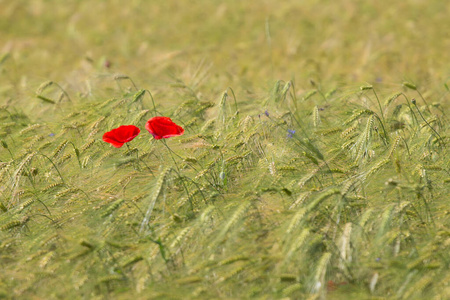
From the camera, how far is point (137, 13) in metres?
8.17

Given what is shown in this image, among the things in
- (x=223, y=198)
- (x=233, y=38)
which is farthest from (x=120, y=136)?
(x=233, y=38)

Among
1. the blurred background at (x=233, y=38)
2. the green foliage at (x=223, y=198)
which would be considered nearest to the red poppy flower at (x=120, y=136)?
the green foliage at (x=223, y=198)

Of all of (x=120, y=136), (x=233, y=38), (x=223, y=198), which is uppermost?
(x=233, y=38)

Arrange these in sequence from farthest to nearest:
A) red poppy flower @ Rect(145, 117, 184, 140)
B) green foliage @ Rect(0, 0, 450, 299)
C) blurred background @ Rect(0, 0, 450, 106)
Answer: blurred background @ Rect(0, 0, 450, 106), red poppy flower @ Rect(145, 117, 184, 140), green foliage @ Rect(0, 0, 450, 299)

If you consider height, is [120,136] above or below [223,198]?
above

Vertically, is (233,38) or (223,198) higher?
(233,38)

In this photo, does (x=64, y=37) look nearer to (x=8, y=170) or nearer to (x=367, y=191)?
(x=8, y=170)

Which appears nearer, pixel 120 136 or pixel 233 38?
pixel 120 136

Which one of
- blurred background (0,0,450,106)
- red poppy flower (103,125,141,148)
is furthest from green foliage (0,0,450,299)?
blurred background (0,0,450,106)

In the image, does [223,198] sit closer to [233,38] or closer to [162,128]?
[162,128]

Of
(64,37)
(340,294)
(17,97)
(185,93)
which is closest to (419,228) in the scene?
(340,294)

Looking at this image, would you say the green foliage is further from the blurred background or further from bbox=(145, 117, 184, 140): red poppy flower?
the blurred background

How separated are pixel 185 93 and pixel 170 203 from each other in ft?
4.47

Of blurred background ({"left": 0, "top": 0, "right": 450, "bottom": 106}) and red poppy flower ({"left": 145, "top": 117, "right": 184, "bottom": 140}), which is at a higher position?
blurred background ({"left": 0, "top": 0, "right": 450, "bottom": 106})
